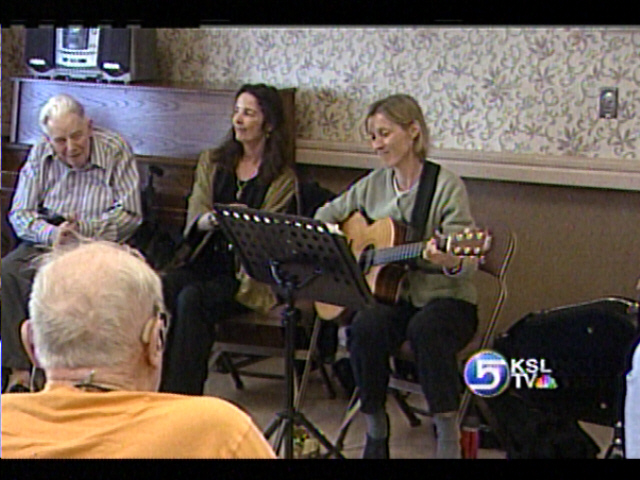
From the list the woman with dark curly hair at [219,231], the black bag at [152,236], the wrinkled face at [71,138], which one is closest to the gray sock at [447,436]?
the woman with dark curly hair at [219,231]

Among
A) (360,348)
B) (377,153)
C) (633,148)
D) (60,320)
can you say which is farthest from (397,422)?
(60,320)

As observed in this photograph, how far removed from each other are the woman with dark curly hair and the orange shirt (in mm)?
1744

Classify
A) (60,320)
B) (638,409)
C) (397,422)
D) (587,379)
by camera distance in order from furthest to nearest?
(397,422), (587,379), (638,409), (60,320)

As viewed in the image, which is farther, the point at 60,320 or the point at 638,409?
the point at 638,409

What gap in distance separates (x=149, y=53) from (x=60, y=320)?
234cm

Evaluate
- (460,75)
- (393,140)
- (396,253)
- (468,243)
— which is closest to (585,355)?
(468,243)

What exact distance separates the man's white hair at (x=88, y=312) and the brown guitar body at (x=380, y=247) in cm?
153

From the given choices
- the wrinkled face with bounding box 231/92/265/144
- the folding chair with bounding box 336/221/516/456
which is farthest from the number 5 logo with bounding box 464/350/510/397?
the wrinkled face with bounding box 231/92/265/144

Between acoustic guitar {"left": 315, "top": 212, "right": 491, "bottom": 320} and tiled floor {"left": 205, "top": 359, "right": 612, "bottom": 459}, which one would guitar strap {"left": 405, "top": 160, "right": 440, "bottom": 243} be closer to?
acoustic guitar {"left": 315, "top": 212, "right": 491, "bottom": 320}

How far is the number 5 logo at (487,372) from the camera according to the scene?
316cm

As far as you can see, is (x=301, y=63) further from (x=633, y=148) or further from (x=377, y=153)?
(x=633, y=148)

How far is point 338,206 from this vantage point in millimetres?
3359

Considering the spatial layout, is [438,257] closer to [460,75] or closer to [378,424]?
[378,424]

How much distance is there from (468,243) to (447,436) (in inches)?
23.3
